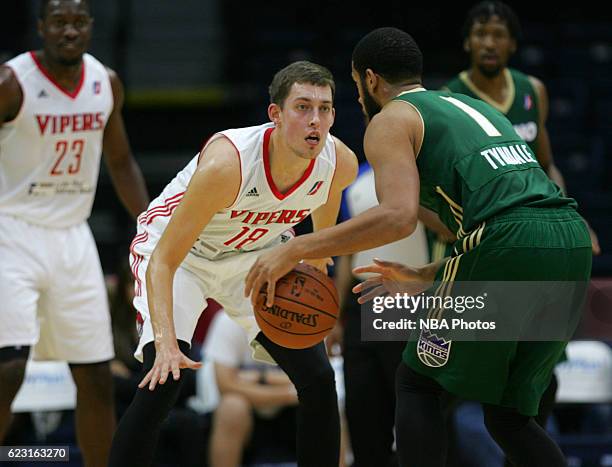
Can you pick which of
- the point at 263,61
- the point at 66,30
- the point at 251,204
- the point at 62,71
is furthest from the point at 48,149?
the point at 263,61

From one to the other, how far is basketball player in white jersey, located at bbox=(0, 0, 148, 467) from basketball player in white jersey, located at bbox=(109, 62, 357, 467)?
2.50 ft

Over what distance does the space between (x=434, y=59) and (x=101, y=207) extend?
389cm

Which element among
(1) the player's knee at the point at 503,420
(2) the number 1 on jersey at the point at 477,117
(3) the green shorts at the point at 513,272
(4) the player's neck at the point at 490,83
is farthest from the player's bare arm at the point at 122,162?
(1) the player's knee at the point at 503,420

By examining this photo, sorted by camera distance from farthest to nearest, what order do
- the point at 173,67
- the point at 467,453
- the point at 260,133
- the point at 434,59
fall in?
the point at 173,67, the point at 434,59, the point at 467,453, the point at 260,133

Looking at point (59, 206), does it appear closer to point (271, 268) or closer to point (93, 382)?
point (93, 382)

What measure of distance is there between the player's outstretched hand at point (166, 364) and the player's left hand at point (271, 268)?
321 mm

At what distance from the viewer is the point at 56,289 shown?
15.9 feet

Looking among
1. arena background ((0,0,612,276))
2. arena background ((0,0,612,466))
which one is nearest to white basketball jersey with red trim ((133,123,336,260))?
arena background ((0,0,612,276))

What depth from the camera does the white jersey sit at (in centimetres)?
484

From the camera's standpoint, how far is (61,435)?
6.73 m

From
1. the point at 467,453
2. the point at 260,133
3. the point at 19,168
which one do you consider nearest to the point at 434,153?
the point at 260,133

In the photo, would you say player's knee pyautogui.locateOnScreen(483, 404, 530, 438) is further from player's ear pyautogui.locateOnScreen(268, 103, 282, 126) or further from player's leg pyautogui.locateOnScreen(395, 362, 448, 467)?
player's ear pyautogui.locateOnScreen(268, 103, 282, 126)

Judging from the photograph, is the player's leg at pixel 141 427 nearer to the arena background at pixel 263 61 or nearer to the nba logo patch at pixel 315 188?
the nba logo patch at pixel 315 188

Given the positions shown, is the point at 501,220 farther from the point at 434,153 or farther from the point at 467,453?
the point at 467,453
